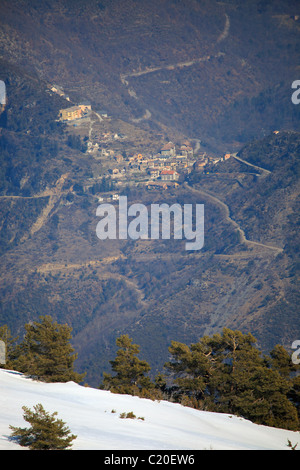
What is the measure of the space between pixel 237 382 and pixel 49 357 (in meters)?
8.12

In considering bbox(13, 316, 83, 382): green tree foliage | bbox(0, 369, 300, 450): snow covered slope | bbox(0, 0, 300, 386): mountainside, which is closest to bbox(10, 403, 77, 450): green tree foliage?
bbox(0, 369, 300, 450): snow covered slope

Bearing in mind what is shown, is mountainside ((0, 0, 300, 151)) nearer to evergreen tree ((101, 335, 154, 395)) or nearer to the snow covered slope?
evergreen tree ((101, 335, 154, 395))

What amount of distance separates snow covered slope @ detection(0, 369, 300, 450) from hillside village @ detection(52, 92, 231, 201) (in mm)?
91618

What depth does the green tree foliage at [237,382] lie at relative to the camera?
25.6 m

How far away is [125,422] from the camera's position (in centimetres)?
1953

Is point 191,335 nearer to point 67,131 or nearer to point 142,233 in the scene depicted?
point 142,233

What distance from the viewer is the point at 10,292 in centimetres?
9394

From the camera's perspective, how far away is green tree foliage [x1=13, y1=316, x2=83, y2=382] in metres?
25.2

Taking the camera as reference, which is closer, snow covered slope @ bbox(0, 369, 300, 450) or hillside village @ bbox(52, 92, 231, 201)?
snow covered slope @ bbox(0, 369, 300, 450)

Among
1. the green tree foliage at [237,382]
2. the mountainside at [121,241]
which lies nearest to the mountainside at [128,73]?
the mountainside at [121,241]

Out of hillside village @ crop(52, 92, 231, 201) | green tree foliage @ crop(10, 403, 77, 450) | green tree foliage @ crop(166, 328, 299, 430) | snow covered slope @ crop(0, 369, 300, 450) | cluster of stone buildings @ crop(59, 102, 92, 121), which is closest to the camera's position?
green tree foliage @ crop(10, 403, 77, 450)

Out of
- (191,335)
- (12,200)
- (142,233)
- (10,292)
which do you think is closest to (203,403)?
(191,335)

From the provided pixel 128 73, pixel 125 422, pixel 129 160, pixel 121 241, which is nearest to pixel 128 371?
pixel 125 422

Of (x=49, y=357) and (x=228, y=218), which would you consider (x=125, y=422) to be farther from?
(x=228, y=218)
